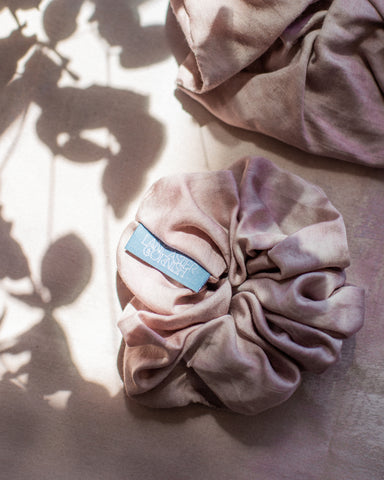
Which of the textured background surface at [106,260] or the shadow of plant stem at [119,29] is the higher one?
the shadow of plant stem at [119,29]

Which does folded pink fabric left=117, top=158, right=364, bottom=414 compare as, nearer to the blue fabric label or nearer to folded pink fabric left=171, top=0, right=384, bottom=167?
the blue fabric label

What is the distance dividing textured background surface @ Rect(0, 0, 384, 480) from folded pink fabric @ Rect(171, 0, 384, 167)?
0.23 ft

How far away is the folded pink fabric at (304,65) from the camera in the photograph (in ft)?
3.56

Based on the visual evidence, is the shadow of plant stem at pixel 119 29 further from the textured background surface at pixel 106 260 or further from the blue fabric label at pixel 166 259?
the blue fabric label at pixel 166 259

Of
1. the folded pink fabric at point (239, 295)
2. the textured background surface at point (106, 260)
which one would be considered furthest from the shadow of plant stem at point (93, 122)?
the folded pink fabric at point (239, 295)

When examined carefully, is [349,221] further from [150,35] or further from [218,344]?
[150,35]

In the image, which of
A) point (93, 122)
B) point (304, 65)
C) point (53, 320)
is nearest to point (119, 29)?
point (93, 122)

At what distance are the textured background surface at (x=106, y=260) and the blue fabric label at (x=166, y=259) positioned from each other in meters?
0.12

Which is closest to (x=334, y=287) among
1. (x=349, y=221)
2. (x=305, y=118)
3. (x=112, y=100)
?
(x=349, y=221)

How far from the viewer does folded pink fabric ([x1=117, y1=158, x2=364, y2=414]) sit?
100 centimetres

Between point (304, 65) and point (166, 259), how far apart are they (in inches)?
19.5

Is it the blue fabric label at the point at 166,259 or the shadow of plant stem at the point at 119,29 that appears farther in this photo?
the shadow of plant stem at the point at 119,29

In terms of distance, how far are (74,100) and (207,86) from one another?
324 mm

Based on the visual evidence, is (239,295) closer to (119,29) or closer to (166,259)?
(166,259)
